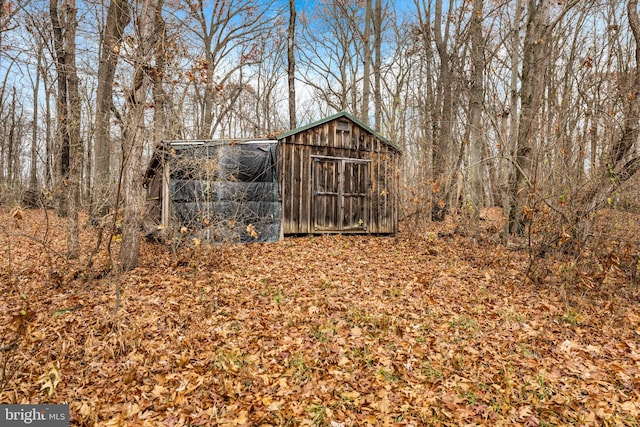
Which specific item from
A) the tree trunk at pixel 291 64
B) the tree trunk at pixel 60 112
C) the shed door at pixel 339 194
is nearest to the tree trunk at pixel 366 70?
the tree trunk at pixel 291 64

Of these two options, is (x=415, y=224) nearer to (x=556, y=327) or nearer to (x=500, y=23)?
(x=556, y=327)

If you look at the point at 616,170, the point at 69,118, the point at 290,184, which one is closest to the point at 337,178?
the point at 290,184

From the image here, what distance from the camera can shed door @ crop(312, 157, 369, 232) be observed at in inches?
419

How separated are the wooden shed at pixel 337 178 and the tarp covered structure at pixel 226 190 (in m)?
0.42

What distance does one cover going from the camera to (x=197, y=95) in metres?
18.8

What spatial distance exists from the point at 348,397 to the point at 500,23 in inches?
630

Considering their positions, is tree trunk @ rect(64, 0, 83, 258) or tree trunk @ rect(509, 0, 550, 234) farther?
tree trunk @ rect(509, 0, 550, 234)

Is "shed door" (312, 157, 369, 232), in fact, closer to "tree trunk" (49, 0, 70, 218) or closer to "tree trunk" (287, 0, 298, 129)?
"tree trunk" (287, 0, 298, 129)

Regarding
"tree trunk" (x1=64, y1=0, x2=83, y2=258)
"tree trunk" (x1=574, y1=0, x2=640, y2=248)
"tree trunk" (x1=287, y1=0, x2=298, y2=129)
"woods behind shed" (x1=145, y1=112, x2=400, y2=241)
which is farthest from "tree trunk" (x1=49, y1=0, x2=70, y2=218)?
"tree trunk" (x1=574, y1=0, x2=640, y2=248)

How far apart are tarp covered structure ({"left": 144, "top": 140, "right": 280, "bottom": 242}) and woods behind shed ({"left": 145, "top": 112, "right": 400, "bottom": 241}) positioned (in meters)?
0.03

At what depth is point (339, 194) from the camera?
10.9 metres

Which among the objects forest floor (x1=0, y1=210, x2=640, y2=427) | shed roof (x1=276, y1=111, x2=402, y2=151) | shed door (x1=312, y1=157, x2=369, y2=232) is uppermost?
shed roof (x1=276, y1=111, x2=402, y2=151)

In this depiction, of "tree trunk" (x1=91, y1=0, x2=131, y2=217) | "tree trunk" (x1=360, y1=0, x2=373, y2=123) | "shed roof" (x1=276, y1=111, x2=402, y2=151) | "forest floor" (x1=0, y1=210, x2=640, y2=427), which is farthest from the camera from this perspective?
"tree trunk" (x1=360, y1=0, x2=373, y2=123)

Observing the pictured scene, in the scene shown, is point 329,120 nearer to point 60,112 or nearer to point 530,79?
point 530,79
